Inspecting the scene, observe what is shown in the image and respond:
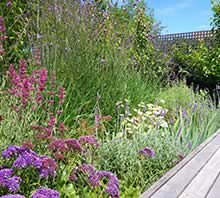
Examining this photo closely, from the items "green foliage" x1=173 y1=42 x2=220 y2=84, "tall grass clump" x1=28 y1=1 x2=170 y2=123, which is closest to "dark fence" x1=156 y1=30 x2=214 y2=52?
"green foliage" x1=173 y1=42 x2=220 y2=84

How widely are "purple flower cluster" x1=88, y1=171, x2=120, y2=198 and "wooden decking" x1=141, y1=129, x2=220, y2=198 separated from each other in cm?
20

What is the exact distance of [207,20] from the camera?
9.76m

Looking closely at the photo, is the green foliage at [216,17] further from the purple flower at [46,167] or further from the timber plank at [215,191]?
the purple flower at [46,167]

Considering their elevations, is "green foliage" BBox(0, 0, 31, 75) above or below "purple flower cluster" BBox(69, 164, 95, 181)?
above

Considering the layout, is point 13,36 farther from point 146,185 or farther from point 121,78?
point 146,185

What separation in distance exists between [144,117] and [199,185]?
1918 mm

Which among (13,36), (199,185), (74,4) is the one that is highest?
(74,4)

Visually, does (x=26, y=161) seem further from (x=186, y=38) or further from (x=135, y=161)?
(x=186, y=38)

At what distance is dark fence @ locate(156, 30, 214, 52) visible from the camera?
33.8ft

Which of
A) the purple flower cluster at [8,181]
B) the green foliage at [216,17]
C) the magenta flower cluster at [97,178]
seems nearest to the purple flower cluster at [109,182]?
the magenta flower cluster at [97,178]

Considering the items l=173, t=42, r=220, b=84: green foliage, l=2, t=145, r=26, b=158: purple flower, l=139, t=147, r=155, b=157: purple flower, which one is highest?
l=173, t=42, r=220, b=84: green foliage

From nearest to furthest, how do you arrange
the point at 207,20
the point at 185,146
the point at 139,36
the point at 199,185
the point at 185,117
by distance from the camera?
the point at 199,185 → the point at 185,146 → the point at 185,117 → the point at 139,36 → the point at 207,20

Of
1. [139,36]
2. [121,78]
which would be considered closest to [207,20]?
[139,36]

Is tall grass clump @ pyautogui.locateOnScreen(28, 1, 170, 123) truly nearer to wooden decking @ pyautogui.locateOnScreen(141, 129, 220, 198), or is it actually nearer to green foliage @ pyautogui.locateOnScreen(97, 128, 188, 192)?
green foliage @ pyautogui.locateOnScreen(97, 128, 188, 192)
